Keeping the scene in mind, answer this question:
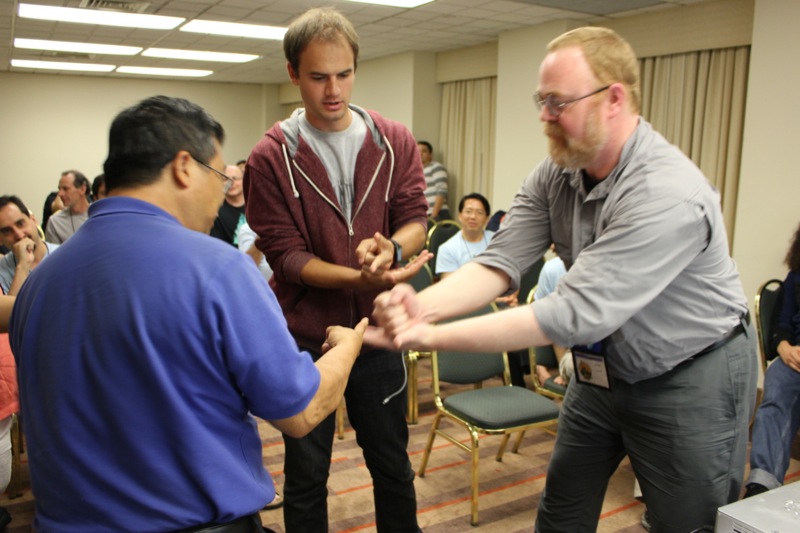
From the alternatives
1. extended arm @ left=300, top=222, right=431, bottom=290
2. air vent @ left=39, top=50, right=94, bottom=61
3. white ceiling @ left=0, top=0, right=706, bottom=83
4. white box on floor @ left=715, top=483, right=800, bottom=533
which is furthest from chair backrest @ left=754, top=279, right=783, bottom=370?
air vent @ left=39, top=50, right=94, bottom=61

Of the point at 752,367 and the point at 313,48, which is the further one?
the point at 313,48

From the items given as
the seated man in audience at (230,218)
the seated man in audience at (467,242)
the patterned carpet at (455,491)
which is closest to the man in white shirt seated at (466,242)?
the seated man in audience at (467,242)

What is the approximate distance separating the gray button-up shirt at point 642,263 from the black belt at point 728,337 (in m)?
0.02

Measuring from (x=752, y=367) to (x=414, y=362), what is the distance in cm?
247

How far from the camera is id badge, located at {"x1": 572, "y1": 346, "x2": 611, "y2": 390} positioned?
1.59 metres

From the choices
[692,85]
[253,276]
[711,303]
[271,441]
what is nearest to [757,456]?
[711,303]

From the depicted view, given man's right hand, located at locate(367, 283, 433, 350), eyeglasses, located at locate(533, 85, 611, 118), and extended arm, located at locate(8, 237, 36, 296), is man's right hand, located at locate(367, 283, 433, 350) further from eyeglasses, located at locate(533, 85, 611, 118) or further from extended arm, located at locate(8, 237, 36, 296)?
extended arm, located at locate(8, 237, 36, 296)

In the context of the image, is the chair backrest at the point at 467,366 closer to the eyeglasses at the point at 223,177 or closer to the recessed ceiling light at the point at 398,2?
the eyeglasses at the point at 223,177

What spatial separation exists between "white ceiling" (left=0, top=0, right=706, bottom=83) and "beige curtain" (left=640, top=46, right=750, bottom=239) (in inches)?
20.4

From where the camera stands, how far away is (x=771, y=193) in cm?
452

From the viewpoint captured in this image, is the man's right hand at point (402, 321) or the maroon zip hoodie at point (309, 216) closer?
the man's right hand at point (402, 321)

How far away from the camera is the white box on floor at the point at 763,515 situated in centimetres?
121

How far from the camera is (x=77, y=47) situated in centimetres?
857

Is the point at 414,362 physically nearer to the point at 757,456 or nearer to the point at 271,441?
the point at 271,441
